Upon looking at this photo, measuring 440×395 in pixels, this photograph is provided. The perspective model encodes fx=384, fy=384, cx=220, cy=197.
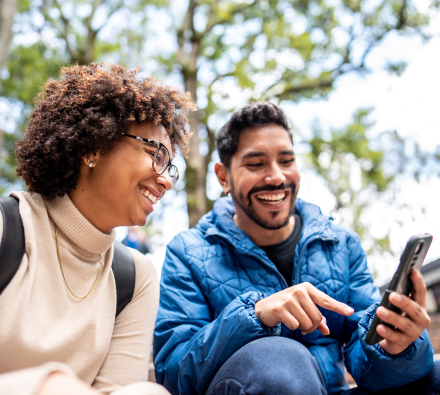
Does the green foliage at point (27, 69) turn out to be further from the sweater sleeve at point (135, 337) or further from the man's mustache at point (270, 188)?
the sweater sleeve at point (135, 337)

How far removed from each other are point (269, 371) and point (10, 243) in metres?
1.02

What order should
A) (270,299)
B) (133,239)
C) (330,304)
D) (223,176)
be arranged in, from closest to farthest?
(330,304) → (270,299) → (223,176) → (133,239)

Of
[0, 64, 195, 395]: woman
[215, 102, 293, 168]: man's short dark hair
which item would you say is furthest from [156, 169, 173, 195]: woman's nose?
[215, 102, 293, 168]: man's short dark hair

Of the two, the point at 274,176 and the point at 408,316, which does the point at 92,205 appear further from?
the point at 408,316

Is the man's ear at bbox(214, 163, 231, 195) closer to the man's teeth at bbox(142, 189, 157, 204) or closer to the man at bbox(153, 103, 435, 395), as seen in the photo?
the man at bbox(153, 103, 435, 395)

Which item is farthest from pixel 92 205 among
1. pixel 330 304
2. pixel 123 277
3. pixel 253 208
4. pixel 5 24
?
pixel 5 24

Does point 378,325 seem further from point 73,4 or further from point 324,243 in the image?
point 73,4

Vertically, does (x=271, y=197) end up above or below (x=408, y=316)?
above

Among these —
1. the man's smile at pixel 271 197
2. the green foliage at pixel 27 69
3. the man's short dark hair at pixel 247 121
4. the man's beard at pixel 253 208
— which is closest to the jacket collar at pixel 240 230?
the man's beard at pixel 253 208

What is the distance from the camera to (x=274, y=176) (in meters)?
2.38

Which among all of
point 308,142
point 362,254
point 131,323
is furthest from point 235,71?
point 131,323

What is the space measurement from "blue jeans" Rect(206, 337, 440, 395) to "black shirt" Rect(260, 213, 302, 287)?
33.6 inches

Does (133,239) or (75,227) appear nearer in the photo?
(75,227)

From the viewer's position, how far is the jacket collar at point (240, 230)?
2238 millimetres
